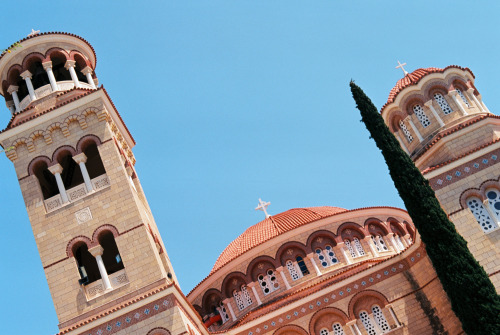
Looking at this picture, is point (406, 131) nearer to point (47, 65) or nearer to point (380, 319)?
point (380, 319)

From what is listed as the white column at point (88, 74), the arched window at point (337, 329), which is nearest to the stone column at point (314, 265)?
the arched window at point (337, 329)

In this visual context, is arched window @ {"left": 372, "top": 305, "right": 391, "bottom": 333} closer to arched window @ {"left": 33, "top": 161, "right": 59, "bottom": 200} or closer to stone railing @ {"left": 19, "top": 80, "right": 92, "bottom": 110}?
arched window @ {"left": 33, "top": 161, "right": 59, "bottom": 200}

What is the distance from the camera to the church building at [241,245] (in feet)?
66.9

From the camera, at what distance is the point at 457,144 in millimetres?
23094

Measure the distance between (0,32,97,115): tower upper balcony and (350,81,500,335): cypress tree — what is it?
1143 cm

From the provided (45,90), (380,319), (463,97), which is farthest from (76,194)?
(463,97)

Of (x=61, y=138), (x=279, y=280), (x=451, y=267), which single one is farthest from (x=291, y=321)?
(x=61, y=138)

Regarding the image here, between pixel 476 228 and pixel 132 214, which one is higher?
pixel 132 214

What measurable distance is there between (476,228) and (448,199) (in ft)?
4.28

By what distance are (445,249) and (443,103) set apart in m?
7.66

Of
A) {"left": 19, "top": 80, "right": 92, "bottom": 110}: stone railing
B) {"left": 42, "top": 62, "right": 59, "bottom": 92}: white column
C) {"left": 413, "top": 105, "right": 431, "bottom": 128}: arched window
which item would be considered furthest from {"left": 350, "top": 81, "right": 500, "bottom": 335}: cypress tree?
{"left": 42, "top": 62, "right": 59, "bottom": 92}: white column

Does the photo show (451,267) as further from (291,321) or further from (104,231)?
(104,231)

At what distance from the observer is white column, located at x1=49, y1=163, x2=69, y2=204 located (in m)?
21.9

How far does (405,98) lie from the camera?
25891 millimetres
